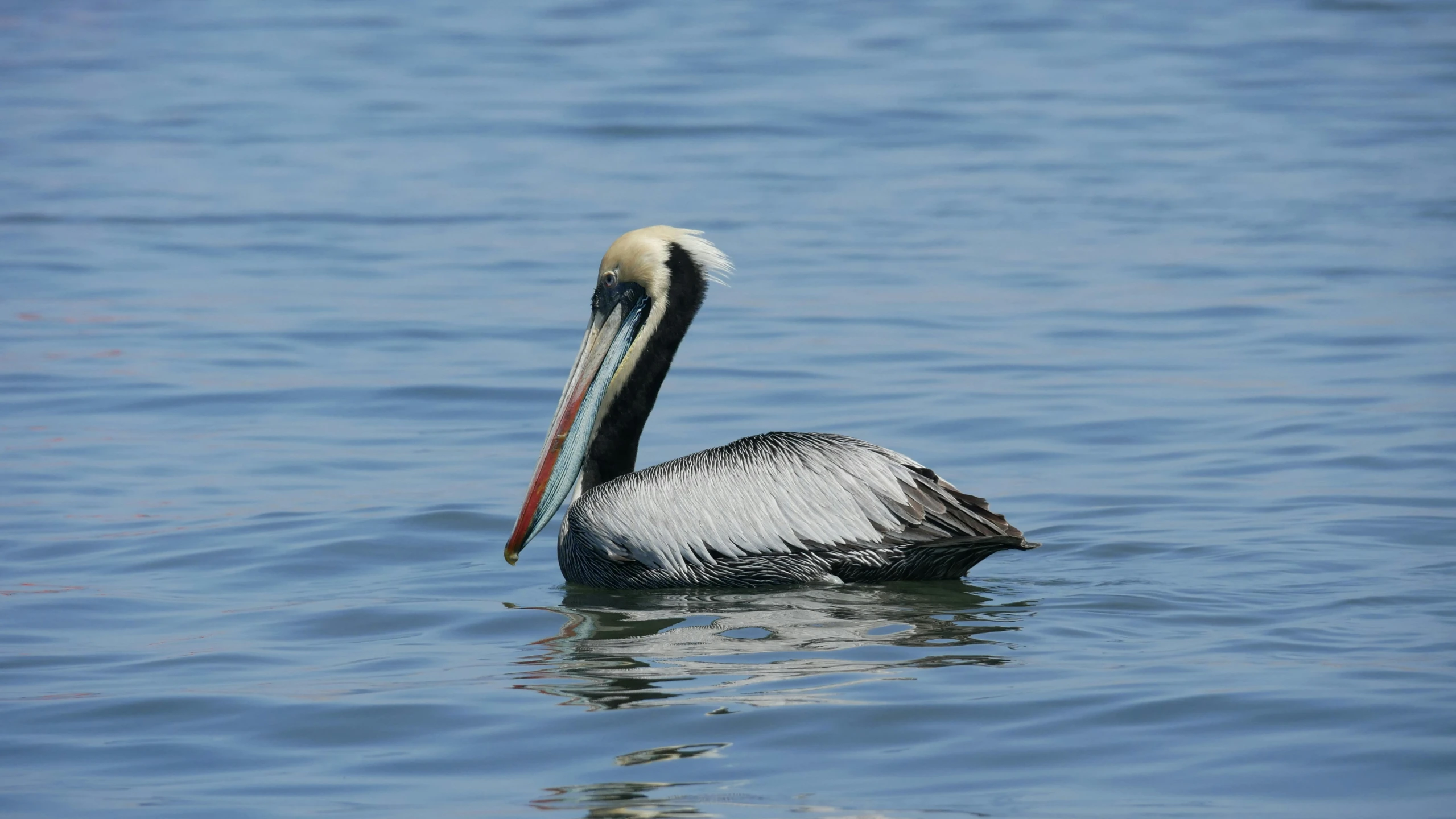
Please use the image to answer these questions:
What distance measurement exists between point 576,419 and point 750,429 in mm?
1949

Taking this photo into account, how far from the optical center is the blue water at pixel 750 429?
14.1 feet

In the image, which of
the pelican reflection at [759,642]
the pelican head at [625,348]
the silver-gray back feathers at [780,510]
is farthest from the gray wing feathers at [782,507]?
the pelican head at [625,348]

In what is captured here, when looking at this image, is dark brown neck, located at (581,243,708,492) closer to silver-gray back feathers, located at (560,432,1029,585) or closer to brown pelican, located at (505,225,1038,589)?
brown pelican, located at (505,225,1038,589)

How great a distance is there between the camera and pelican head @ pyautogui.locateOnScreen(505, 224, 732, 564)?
6.44 m

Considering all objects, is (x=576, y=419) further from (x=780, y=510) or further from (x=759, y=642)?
(x=759, y=642)

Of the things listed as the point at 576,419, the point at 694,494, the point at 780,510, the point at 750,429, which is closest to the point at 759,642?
the point at 780,510

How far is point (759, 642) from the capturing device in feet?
16.9

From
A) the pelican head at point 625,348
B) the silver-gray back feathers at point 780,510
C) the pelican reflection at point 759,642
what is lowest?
the pelican reflection at point 759,642

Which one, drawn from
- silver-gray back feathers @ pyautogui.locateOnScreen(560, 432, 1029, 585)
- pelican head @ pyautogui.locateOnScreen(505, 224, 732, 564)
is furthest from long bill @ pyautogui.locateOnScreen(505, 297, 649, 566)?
silver-gray back feathers @ pyautogui.locateOnScreen(560, 432, 1029, 585)

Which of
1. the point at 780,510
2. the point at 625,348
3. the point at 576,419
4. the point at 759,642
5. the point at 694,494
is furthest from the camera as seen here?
the point at 625,348

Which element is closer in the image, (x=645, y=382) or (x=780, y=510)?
(x=780, y=510)

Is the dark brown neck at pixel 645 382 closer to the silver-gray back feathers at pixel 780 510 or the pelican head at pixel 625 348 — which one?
the pelican head at pixel 625 348

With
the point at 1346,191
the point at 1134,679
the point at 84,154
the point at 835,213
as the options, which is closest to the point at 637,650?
the point at 1134,679

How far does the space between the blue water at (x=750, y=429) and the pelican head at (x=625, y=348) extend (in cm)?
53
